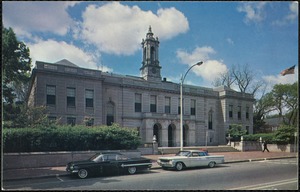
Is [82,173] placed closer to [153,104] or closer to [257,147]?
[153,104]

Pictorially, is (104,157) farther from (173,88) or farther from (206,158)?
(173,88)

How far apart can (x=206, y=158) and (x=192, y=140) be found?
27.8 m

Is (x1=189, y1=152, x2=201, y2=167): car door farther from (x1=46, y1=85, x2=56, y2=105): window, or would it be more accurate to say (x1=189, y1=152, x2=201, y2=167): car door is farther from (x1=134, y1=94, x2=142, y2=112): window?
(x1=134, y1=94, x2=142, y2=112): window

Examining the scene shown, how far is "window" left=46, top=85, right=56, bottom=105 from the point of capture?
32.6 meters

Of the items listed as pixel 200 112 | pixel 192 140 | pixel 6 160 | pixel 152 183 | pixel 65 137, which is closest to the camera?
pixel 152 183

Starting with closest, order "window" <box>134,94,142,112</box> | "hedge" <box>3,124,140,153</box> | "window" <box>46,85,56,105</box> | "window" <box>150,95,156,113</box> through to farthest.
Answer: "hedge" <box>3,124,140,153</box>
"window" <box>46,85,56,105</box>
"window" <box>134,94,142,112</box>
"window" <box>150,95,156,113</box>

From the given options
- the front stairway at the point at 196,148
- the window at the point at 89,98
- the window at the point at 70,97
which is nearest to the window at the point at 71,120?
the window at the point at 70,97

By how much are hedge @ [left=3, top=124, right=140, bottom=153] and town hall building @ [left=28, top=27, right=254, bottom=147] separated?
9.77 m

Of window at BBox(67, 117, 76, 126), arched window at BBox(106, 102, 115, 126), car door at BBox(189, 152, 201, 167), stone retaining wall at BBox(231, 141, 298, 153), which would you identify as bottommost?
stone retaining wall at BBox(231, 141, 298, 153)

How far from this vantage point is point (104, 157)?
14953 millimetres

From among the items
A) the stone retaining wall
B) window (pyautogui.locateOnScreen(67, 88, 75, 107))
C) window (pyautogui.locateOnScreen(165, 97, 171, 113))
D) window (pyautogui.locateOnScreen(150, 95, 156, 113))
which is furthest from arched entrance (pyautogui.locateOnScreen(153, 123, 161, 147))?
window (pyautogui.locateOnScreen(67, 88, 75, 107))

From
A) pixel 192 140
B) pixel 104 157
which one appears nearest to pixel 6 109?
pixel 104 157

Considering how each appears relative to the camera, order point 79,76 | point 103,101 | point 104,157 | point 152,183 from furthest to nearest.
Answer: point 103,101 → point 79,76 → point 104,157 → point 152,183

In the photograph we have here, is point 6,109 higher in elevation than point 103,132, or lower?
higher
